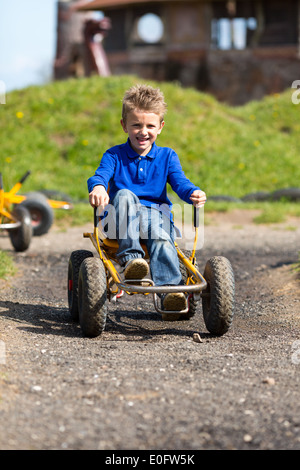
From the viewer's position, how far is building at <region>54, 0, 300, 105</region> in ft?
76.2

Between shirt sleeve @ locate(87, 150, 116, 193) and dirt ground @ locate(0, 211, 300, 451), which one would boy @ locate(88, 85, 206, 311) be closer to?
shirt sleeve @ locate(87, 150, 116, 193)

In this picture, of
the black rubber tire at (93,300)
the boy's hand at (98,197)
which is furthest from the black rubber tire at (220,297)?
the boy's hand at (98,197)

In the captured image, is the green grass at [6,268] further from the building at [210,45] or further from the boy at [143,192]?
the building at [210,45]

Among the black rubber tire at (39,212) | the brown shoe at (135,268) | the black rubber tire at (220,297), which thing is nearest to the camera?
the brown shoe at (135,268)

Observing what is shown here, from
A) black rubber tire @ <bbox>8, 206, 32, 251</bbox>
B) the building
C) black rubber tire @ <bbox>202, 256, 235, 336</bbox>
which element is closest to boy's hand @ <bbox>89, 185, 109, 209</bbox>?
black rubber tire @ <bbox>202, 256, 235, 336</bbox>

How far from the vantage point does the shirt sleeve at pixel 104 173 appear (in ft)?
13.2

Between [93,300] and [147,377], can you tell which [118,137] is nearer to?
[93,300]

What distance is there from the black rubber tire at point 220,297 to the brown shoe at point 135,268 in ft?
1.49

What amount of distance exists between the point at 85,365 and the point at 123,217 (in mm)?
1086

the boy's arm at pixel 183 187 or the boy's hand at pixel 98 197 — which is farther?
the boy's arm at pixel 183 187

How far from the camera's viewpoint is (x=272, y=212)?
970 cm

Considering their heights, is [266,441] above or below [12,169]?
above
